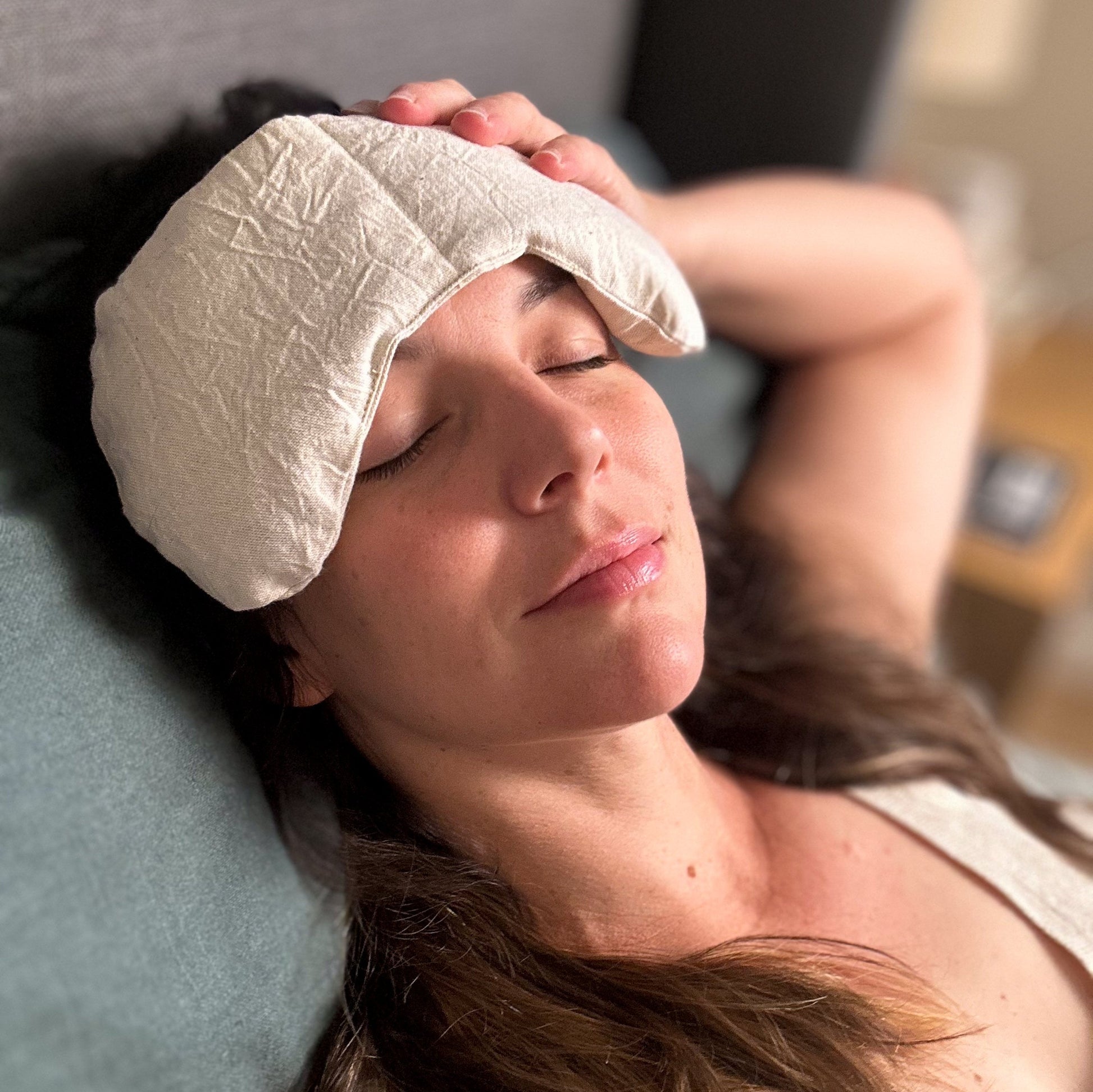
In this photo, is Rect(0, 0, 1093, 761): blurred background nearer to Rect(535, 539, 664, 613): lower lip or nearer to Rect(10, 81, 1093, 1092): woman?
Rect(10, 81, 1093, 1092): woman

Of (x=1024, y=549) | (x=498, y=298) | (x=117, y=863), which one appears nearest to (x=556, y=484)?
(x=498, y=298)

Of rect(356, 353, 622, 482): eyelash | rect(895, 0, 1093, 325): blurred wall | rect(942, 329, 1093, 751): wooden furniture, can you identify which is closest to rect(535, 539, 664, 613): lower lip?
rect(356, 353, 622, 482): eyelash

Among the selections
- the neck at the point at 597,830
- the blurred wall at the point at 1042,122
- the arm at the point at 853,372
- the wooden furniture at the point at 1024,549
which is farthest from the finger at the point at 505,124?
the blurred wall at the point at 1042,122

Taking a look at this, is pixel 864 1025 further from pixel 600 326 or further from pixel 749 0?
pixel 749 0

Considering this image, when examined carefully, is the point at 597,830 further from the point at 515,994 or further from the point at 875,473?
the point at 875,473

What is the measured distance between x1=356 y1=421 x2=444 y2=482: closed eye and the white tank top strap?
0.54 metres

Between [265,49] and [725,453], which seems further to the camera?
[725,453]

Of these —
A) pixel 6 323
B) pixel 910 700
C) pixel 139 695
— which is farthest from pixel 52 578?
pixel 910 700

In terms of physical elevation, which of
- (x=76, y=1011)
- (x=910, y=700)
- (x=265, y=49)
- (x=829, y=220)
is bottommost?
(x=910, y=700)

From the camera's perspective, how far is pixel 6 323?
80 cm

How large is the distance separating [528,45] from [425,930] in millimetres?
1044

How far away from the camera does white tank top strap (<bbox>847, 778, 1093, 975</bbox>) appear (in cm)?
87

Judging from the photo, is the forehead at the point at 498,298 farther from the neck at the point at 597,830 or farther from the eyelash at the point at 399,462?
the neck at the point at 597,830

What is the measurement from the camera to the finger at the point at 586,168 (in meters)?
0.75
